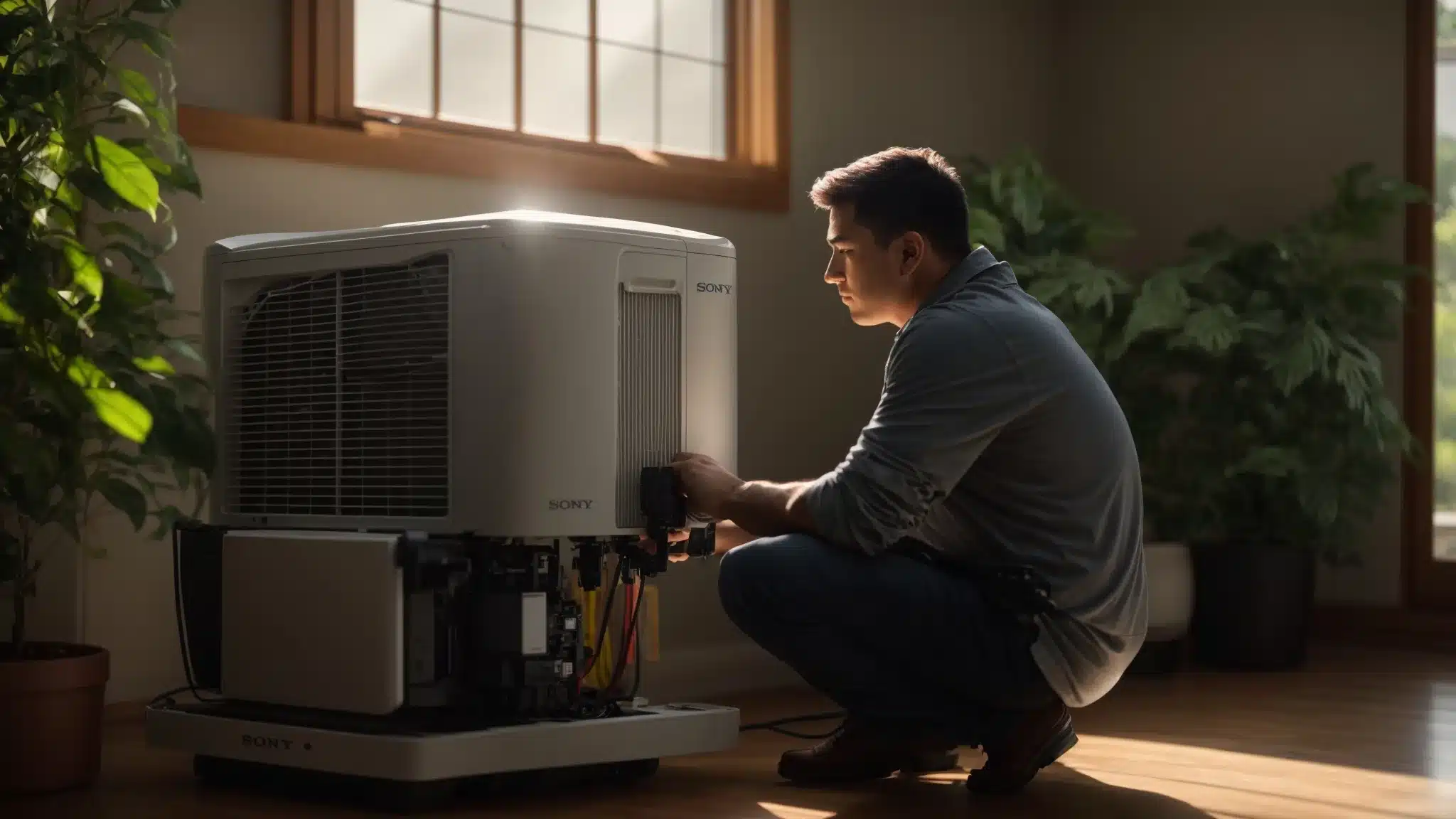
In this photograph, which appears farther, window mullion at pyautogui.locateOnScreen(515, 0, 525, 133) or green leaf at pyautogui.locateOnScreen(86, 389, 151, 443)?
window mullion at pyautogui.locateOnScreen(515, 0, 525, 133)

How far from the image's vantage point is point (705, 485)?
2.22 m

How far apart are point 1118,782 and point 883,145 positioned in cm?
213

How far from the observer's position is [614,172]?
3512 mm

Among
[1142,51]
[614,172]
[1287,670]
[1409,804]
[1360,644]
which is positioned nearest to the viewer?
[1409,804]

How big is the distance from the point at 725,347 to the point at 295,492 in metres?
0.63

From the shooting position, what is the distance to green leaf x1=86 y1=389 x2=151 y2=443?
7.02 feet

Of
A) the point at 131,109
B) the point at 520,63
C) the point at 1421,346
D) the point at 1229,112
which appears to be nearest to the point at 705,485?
the point at 131,109

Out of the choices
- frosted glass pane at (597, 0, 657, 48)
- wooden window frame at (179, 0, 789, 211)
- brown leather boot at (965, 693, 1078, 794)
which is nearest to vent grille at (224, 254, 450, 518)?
wooden window frame at (179, 0, 789, 211)

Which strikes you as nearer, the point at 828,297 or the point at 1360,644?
the point at 828,297

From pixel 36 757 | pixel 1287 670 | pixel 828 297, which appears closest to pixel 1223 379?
pixel 1287 670

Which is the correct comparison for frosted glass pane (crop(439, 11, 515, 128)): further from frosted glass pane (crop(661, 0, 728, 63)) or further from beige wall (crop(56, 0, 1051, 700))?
frosted glass pane (crop(661, 0, 728, 63))

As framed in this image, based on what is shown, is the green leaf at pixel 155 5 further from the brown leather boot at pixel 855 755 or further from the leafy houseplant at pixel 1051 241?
the leafy houseplant at pixel 1051 241

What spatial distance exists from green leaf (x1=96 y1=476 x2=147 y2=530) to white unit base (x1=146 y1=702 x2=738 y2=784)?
0.29 meters

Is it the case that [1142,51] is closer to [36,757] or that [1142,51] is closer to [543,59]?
[543,59]
